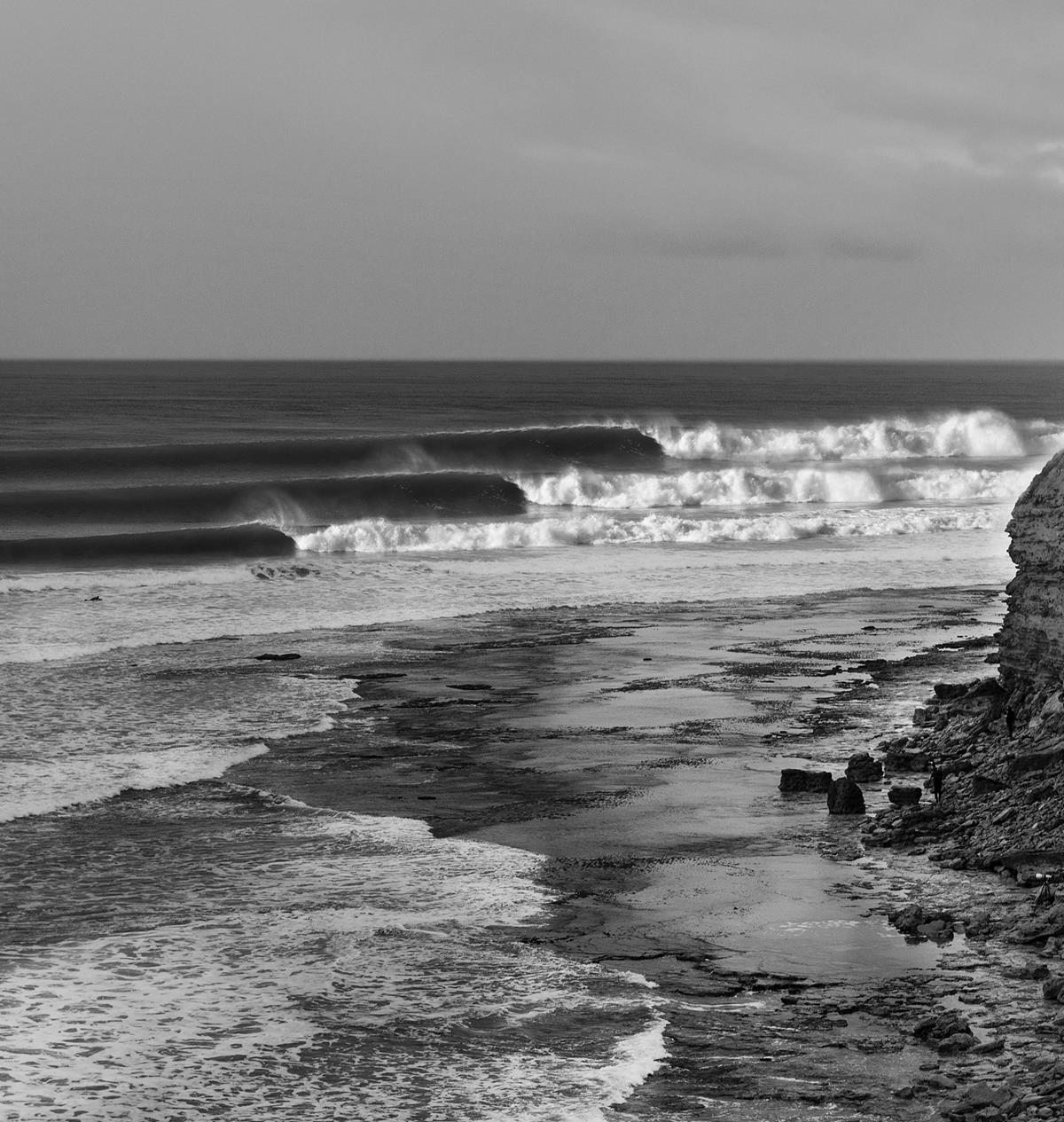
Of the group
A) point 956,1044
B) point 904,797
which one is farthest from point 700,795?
point 956,1044

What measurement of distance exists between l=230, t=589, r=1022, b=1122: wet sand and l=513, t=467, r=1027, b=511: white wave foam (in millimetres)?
23713

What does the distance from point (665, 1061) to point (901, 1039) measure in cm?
140

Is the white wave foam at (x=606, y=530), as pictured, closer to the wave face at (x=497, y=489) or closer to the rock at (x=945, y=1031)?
the wave face at (x=497, y=489)

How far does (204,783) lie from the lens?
1591 centimetres

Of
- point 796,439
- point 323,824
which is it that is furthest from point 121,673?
point 796,439

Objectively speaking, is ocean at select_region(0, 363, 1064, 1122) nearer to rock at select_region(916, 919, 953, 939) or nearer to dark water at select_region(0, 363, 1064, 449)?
rock at select_region(916, 919, 953, 939)

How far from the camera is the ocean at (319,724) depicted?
9.43 m

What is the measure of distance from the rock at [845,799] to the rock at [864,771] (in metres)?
0.96

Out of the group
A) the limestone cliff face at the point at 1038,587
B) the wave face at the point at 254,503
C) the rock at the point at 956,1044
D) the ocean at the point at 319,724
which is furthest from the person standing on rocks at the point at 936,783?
the wave face at the point at 254,503

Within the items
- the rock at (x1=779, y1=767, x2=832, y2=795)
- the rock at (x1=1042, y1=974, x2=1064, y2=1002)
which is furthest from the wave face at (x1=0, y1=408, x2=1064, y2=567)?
the rock at (x1=1042, y1=974, x2=1064, y2=1002)

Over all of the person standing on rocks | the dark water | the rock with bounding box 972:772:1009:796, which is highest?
the dark water

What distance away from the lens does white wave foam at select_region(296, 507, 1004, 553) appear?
38.8 m

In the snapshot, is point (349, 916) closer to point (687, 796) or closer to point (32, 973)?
point (32, 973)

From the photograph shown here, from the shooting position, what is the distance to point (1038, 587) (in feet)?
52.0
